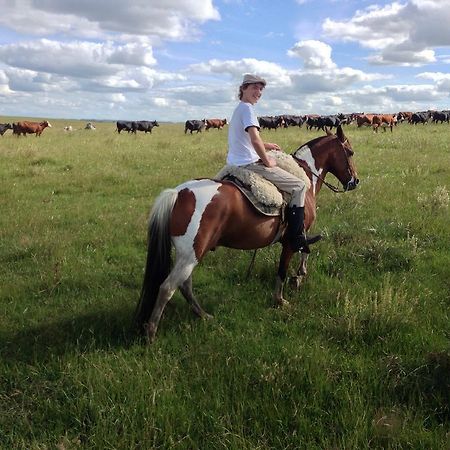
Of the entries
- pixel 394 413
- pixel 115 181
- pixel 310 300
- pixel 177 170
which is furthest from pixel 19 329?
pixel 177 170

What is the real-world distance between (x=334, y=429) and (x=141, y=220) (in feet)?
23.0

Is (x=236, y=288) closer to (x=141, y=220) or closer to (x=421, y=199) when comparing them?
(x=141, y=220)

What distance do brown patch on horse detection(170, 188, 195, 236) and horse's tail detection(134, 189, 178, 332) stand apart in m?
0.06

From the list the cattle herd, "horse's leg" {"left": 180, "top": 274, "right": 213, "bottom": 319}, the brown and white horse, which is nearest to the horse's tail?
the brown and white horse

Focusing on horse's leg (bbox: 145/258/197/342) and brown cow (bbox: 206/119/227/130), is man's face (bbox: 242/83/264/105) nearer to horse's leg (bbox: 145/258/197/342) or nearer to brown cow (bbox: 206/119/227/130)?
horse's leg (bbox: 145/258/197/342)

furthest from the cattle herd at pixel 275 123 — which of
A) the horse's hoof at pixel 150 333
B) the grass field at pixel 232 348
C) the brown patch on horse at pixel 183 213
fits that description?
the horse's hoof at pixel 150 333

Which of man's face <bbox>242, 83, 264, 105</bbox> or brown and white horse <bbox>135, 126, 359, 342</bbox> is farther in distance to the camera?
man's face <bbox>242, 83, 264, 105</bbox>

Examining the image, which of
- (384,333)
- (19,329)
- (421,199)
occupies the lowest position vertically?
(19,329)

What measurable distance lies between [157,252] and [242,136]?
5.71 feet

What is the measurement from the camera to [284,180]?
5809 millimetres

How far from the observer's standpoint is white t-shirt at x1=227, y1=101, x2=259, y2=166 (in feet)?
17.4

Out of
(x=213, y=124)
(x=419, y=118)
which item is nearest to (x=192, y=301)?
(x=213, y=124)

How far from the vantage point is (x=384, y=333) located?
16.1 feet

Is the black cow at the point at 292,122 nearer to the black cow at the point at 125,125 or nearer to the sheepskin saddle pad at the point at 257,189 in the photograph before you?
the black cow at the point at 125,125
